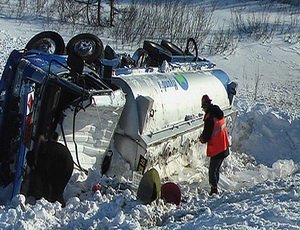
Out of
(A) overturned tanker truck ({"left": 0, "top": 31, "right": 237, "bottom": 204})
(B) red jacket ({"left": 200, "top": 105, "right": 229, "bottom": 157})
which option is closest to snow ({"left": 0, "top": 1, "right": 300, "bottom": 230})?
(A) overturned tanker truck ({"left": 0, "top": 31, "right": 237, "bottom": 204})

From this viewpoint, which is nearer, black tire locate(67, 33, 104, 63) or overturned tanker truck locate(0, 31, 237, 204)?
overturned tanker truck locate(0, 31, 237, 204)

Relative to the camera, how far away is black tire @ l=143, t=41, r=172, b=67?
8984 millimetres

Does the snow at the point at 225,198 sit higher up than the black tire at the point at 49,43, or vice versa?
the black tire at the point at 49,43

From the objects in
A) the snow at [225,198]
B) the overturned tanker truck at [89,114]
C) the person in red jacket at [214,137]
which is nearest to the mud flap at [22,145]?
the overturned tanker truck at [89,114]

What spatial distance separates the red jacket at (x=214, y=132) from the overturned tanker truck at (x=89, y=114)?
1.34 ft

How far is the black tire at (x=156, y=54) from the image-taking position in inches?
354

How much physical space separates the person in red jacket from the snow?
222mm

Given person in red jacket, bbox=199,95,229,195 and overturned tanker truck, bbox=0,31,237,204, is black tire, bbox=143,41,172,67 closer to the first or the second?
overturned tanker truck, bbox=0,31,237,204

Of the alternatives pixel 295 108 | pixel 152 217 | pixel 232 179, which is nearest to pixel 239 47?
pixel 295 108

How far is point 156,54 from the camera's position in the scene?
29.6 ft

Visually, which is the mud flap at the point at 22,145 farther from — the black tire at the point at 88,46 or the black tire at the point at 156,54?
the black tire at the point at 156,54

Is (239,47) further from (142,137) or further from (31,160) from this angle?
(31,160)

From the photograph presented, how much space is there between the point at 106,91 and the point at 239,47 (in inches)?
470

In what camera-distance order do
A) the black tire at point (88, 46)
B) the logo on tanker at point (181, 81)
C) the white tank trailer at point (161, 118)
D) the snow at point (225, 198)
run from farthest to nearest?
the logo on tanker at point (181, 81) < the black tire at point (88, 46) < the white tank trailer at point (161, 118) < the snow at point (225, 198)
